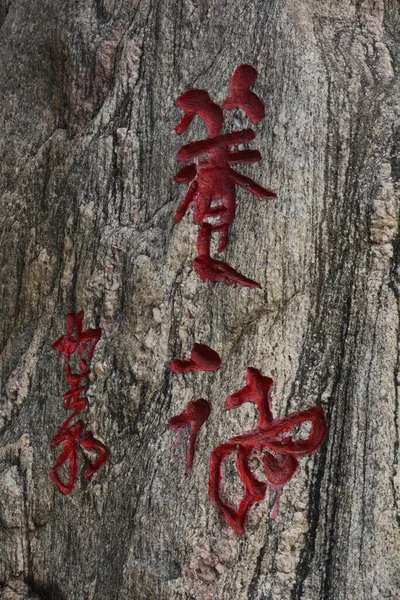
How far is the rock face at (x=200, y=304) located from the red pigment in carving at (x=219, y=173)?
0.19ft


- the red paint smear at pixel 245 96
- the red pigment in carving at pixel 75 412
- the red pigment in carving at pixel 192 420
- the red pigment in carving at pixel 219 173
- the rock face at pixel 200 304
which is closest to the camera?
the rock face at pixel 200 304

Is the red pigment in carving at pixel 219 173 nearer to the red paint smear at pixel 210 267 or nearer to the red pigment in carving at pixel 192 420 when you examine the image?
the red paint smear at pixel 210 267

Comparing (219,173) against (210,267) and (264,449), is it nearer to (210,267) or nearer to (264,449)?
(210,267)

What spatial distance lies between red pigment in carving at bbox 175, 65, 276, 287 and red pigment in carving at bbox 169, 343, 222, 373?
353mm

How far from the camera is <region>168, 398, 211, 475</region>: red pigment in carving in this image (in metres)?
3.69

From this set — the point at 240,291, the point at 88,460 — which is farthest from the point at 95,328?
the point at 240,291

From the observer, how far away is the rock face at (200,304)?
11.1ft

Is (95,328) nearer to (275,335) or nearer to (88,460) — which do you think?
(88,460)

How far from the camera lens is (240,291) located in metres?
3.75

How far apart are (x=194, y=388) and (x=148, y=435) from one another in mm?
360

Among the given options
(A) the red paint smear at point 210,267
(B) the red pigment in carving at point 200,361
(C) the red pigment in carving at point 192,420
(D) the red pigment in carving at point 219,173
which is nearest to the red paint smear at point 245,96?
(D) the red pigment in carving at point 219,173

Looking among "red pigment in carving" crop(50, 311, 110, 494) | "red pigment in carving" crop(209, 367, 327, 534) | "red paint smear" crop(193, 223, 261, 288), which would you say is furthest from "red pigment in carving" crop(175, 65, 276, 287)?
"red pigment in carving" crop(50, 311, 110, 494)

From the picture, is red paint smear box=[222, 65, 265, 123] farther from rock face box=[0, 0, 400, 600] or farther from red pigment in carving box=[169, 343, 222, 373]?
red pigment in carving box=[169, 343, 222, 373]

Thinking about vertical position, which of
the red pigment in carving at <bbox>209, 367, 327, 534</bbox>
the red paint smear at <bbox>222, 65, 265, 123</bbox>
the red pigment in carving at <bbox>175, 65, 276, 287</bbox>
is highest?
the red paint smear at <bbox>222, 65, 265, 123</bbox>
